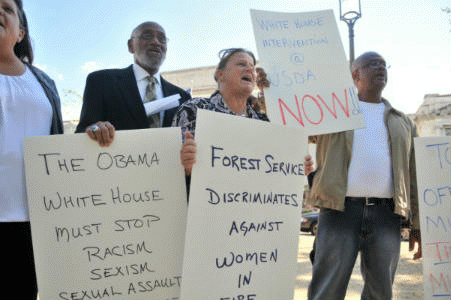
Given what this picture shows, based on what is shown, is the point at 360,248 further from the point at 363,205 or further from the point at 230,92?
the point at 230,92

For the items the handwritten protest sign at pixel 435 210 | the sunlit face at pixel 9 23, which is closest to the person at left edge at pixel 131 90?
the sunlit face at pixel 9 23

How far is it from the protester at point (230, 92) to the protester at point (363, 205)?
0.43 metres

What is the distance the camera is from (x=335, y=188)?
2.50 metres

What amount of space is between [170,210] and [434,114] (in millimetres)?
31741

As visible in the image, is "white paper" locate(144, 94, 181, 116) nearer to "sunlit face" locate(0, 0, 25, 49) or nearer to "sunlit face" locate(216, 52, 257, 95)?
"sunlit face" locate(216, 52, 257, 95)

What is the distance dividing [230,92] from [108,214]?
36.2 inches

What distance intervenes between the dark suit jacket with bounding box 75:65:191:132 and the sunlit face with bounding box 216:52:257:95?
0.39 m

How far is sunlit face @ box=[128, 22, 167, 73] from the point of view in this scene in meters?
2.52

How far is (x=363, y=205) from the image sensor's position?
253 centimetres

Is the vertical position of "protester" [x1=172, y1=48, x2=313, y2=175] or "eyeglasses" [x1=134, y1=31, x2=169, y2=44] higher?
"eyeglasses" [x1=134, y1=31, x2=169, y2=44]

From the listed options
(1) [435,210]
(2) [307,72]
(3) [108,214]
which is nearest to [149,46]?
(2) [307,72]

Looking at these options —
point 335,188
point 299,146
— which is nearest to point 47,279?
point 299,146

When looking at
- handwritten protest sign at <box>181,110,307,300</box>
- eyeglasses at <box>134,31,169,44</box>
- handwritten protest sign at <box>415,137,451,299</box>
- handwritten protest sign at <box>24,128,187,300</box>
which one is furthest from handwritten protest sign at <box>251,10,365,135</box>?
handwritten protest sign at <box>24,128,187,300</box>

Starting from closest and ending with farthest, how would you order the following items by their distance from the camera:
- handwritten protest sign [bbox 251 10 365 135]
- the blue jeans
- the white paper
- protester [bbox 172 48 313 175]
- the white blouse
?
1. the white blouse
2. protester [bbox 172 48 313 175]
3. the white paper
4. handwritten protest sign [bbox 251 10 365 135]
5. the blue jeans
